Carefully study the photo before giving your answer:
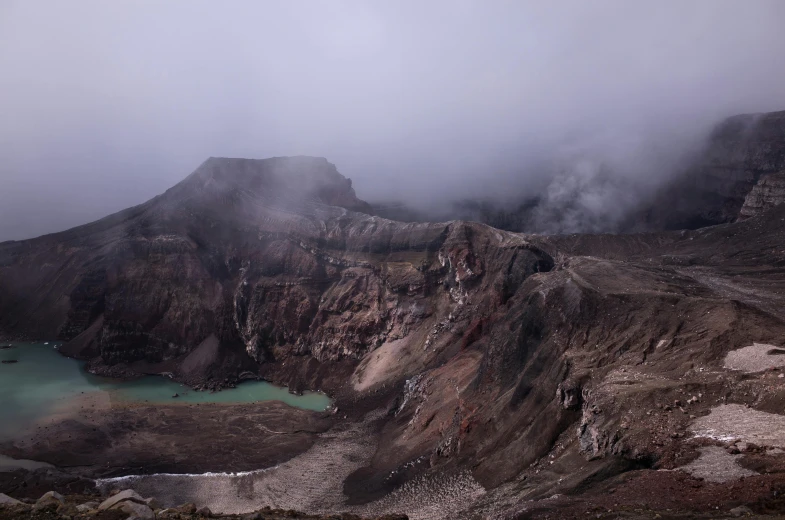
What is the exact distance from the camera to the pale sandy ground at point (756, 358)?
2519cm

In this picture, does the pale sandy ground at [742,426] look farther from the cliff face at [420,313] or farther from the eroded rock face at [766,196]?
the eroded rock face at [766,196]

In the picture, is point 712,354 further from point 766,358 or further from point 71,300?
point 71,300

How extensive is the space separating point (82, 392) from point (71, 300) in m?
31.7

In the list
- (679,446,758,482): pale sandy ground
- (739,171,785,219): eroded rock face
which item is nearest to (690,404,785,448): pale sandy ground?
(679,446,758,482): pale sandy ground

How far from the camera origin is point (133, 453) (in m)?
52.0

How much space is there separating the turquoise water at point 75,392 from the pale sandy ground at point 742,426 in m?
49.1

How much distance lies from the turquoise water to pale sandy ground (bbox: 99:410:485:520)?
54.8 ft

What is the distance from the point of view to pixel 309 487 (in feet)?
141

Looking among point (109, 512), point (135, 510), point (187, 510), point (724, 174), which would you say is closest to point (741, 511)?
point (187, 510)

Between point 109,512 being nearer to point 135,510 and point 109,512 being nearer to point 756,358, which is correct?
point 135,510

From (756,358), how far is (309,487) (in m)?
33.8

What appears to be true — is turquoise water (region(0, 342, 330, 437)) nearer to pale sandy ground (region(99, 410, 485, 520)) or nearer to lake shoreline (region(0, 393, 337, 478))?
lake shoreline (region(0, 393, 337, 478))

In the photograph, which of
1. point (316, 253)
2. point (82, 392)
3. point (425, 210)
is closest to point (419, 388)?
point (316, 253)

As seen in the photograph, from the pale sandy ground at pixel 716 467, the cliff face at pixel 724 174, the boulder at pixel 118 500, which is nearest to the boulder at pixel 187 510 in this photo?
the boulder at pixel 118 500
